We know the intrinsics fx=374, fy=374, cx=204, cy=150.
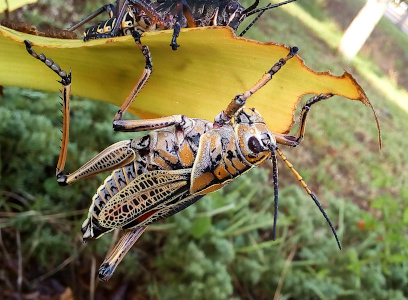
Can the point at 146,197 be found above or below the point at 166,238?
above

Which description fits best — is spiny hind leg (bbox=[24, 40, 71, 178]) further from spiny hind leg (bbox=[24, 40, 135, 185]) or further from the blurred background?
the blurred background

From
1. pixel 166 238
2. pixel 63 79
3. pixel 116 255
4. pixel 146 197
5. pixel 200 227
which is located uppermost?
pixel 63 79

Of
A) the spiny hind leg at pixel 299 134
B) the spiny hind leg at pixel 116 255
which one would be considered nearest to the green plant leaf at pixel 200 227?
the spiny hind leg at pixel 116 255

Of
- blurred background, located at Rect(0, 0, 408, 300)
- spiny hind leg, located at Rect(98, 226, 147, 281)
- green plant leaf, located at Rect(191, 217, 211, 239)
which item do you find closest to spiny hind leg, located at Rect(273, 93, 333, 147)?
blurred background, located at Rect(0, 0, 408, 300)

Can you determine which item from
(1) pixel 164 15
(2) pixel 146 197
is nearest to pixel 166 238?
(2) pixel 146 197

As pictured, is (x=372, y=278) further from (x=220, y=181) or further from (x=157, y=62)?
(x=157, y=62)

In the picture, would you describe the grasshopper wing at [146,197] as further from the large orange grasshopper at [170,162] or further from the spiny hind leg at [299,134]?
the spiny hind leg at [299,134]

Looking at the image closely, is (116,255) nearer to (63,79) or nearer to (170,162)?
(170,162)
